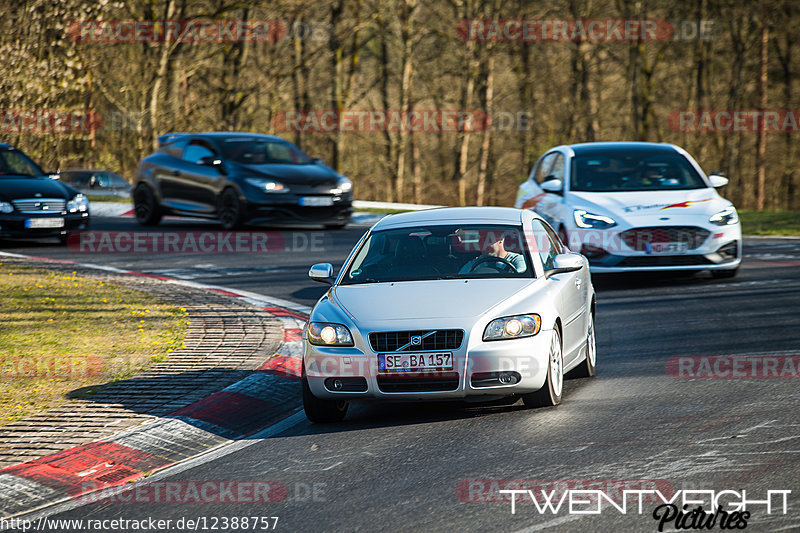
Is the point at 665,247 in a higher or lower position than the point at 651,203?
lower

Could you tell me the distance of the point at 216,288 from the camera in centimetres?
1441

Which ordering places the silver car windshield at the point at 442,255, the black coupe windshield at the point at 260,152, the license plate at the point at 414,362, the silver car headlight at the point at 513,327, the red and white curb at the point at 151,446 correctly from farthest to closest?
the black coupe windshield at the point at 260,152
the silver car windshield at the point at 442,255
the silver car headlight at the point at 513,327
the license plate at the point at 414,362
the red and white curb at the point at 151,446

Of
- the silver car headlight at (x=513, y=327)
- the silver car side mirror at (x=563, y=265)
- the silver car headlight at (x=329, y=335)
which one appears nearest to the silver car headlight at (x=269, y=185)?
the silver car side mirror at (x=563, y=265)

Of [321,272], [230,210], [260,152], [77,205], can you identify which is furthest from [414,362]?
[260,152]

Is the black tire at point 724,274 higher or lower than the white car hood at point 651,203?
lower

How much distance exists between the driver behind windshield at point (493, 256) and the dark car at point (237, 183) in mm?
12251

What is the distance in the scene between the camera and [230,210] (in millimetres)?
20766

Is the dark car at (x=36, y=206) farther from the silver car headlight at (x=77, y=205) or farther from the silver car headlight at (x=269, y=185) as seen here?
the silver car headlight at (x=269, y=185)

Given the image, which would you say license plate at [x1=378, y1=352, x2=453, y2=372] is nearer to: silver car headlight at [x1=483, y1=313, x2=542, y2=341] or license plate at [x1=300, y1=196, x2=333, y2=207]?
silver car headlight at [x1=483, y1=313, x2=542, y2=341]

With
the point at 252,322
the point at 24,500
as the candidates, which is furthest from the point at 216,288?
the point at 24,500

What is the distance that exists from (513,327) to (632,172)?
8.01 meters

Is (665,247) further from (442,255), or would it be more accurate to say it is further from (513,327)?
(513,327)

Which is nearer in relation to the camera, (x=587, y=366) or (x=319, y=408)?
(x=319, y=408)

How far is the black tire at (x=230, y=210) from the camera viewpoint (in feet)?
67.3
